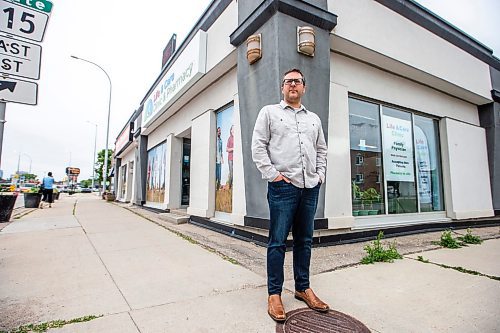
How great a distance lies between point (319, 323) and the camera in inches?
75.0

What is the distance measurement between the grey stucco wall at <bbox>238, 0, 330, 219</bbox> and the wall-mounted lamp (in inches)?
2.8

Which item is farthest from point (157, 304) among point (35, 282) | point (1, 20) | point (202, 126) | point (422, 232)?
point (422, 232)

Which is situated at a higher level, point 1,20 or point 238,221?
point 1,20

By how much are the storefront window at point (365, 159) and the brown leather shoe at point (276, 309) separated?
12.1ft

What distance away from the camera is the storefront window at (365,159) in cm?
535

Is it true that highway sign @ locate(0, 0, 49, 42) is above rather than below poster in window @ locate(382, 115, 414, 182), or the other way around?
above

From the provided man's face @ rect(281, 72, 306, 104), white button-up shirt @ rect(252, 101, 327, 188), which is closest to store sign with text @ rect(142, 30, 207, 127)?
man's face @ rect(281, 72, 306, 104)

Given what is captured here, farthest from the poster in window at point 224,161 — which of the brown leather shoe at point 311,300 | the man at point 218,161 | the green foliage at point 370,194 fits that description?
the brown leather shoe at point 311,300

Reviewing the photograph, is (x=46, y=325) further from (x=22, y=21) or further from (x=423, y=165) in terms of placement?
(x=423, y=165)

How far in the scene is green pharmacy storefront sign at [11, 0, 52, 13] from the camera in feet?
9.48

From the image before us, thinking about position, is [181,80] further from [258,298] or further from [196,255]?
[258,298]

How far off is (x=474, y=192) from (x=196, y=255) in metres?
8.12

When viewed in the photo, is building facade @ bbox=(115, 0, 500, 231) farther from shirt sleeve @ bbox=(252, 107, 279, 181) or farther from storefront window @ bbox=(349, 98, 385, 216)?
shirt sleeve @ bbox=(252, 107, 279, 181)

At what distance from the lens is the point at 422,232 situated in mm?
5832
